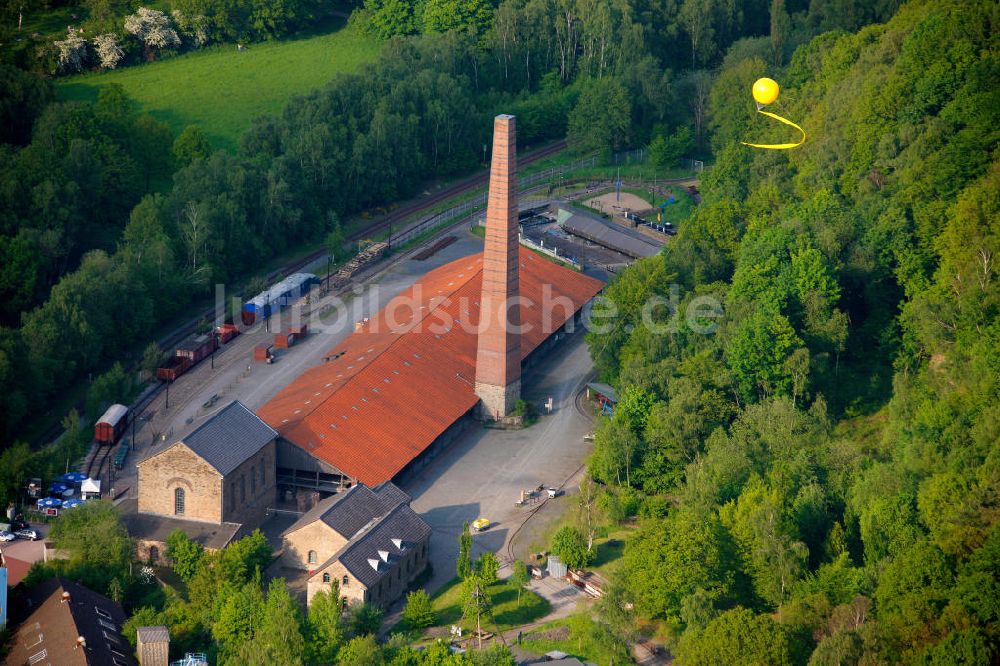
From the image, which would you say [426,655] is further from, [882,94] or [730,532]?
[882,94]

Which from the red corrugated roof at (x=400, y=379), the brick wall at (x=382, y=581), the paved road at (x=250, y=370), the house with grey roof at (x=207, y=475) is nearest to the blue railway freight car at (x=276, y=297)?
the paved road at (x=250, y=370)

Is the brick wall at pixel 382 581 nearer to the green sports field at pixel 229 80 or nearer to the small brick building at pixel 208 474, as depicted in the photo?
the small brick building at pixel 208 474

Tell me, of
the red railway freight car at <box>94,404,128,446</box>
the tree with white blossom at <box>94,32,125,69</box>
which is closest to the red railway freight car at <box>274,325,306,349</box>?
the red railway freight car at <box>94,404,128,446</box>

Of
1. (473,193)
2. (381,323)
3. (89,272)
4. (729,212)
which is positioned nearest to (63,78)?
(473,193)

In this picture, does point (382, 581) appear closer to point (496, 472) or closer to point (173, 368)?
point (496, 472)

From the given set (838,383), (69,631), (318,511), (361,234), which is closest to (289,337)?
(361,234)

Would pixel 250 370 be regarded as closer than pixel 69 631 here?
No
